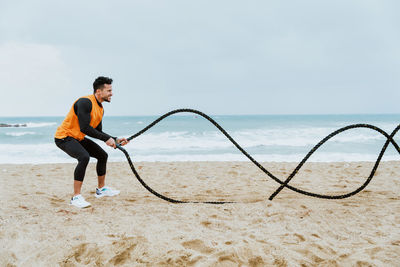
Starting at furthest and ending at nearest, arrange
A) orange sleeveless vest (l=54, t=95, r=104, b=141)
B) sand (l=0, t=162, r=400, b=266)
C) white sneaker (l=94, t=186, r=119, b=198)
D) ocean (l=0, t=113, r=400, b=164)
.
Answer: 1. ocean (l=0, t=113, r=400, b=164)
2. white sneaker (l=94, t=186, r=119, b=198)
3. orange sleeveless vest (l=54, t=95, r=104, b=141)
4. sand (l=0, t=162, r=400, b=266)

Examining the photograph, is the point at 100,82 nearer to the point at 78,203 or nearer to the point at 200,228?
the point at 78,203

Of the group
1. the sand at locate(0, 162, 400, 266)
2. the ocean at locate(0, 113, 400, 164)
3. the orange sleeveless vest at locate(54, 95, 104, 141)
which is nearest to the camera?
the sand at locate(0, 162, 400, 266)

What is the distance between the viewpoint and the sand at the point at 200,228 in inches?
77.6

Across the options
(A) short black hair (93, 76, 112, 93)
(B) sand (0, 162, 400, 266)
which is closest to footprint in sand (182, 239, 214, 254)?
(B) sand (0, 162, 400, 266)

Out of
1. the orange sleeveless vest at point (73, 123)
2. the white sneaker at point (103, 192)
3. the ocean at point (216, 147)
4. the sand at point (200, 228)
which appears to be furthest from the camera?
the ocean at point (216, 147)

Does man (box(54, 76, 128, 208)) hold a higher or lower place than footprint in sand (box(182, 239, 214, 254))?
higher

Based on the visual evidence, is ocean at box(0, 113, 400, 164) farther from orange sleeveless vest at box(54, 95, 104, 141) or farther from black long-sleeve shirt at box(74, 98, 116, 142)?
black long-sleeve shirt at box(74, 98, 116, 142)

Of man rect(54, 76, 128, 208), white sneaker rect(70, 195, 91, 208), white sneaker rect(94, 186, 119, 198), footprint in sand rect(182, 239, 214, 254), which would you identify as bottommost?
white sneaker rect(94, 186, 119, 198)

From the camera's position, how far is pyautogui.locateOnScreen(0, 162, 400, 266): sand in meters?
1.97

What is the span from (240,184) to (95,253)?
2.99 metres

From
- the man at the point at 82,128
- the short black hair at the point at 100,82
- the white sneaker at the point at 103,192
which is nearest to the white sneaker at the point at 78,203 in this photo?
the man at the point at 82,128

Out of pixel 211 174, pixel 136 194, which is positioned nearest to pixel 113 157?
pixel 211 174

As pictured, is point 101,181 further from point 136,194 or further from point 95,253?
point 95,253

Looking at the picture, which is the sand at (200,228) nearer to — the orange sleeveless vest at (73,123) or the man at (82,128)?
the man at (82,128)
